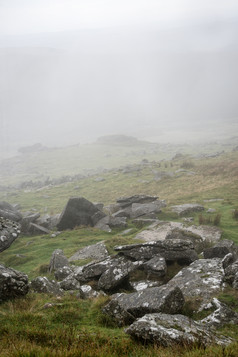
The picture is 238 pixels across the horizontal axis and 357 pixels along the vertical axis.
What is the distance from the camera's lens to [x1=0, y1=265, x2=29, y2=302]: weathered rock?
907 cm

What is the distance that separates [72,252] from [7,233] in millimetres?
6513

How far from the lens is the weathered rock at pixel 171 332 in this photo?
5.92 metres

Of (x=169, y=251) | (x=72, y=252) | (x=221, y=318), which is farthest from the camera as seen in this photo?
(x=72, y=252)

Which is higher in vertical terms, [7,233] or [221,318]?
[7,233]

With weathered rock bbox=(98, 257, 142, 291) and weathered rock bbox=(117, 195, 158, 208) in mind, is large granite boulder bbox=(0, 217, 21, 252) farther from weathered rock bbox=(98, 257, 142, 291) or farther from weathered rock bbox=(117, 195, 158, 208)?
weathered rock bbox=(117, 195, 158, 208)

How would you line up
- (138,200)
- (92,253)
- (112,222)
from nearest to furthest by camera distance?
(92,253) → (112,222) → (138,200)

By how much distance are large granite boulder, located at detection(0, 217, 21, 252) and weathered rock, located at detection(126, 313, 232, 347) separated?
8.05m

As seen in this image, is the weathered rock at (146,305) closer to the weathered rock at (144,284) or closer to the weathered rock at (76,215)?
the weathered rock at (144,284)

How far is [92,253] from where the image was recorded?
1716cm

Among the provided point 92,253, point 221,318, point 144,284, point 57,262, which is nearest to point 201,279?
point 144,284

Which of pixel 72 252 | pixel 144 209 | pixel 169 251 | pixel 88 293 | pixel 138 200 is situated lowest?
pixel 72 252

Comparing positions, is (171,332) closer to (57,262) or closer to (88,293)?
(88,293)

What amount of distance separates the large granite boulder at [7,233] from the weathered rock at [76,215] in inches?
447

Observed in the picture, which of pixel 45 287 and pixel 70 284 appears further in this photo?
pixel 70 284
